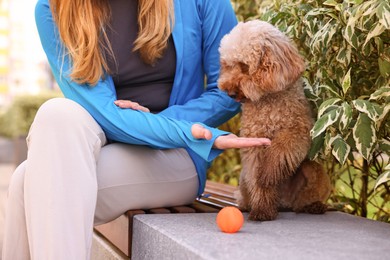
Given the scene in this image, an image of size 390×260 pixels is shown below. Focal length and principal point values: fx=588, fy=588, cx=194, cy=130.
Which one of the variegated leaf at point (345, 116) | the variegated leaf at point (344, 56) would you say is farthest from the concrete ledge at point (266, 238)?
the variegated leaf at point (344, 56)

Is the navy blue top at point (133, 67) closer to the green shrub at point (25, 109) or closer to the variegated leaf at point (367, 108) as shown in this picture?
the variegated leaf at point (367, 108)

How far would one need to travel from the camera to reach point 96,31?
2.25m

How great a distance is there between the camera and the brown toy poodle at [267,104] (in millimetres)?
2074

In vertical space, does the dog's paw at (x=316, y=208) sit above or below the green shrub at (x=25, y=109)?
above

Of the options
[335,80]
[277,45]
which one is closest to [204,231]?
[277,45]

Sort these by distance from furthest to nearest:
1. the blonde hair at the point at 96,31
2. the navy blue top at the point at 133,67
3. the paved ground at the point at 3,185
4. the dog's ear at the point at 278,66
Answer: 1. the paved ground at the point at 3,185
2. the navy blue top at the point at 133,67
3. the blonde hair at the point at 96,31
4. the dog's ear at the point at 278,66

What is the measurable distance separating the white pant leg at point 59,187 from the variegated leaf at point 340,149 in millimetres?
812

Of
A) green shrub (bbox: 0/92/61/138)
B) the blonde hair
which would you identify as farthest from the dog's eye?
green shrub (bbox: 0/92/61/138)

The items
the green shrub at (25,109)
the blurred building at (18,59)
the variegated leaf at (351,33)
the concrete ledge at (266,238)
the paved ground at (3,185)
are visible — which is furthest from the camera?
the blurred building at (18,59)

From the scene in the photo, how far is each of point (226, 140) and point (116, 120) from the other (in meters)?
0.41

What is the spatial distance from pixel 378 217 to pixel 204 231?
1331 mm

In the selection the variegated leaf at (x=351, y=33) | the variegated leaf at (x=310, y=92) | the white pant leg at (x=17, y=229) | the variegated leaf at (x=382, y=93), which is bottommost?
the white pant leg at (x=17, y=229)

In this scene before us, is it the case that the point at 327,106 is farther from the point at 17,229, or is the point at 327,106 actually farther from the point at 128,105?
the point at 17,229

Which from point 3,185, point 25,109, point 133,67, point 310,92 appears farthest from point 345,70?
point 25,109
